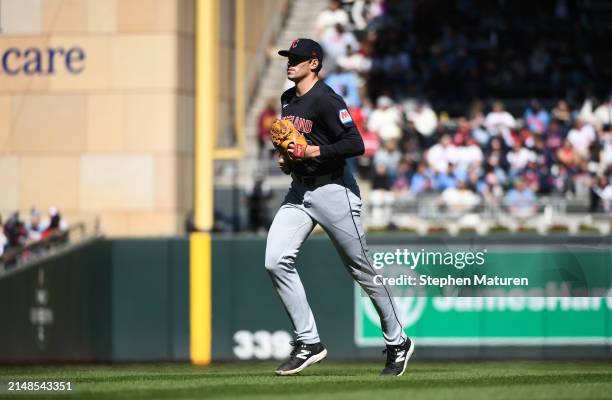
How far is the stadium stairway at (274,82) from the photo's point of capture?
16906 mm

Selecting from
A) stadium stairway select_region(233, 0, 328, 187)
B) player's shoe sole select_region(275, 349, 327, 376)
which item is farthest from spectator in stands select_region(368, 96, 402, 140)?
player's shoe sole select_region(275, 349, 327, 376)

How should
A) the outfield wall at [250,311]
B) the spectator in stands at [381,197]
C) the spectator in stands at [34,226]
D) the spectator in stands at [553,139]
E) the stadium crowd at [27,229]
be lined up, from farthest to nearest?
1. the spectator in stands at [553,139]
2. the spectator in stands at [34,226]
3. the spectator in stands at [381,197]
4. the stadium crowd at [27,229]
5. the outfield wall at [250,311]

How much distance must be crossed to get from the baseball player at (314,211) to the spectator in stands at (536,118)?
9.86m

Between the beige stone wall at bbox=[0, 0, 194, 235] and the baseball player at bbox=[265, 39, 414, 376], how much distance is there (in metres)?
9.19

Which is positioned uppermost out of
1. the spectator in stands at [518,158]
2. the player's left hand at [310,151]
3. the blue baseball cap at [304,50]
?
the blue baseball cap at [304,50]

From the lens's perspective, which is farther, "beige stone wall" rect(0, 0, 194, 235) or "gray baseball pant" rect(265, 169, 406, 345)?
"beige stone wall" rect(0, 0, 194, 235)

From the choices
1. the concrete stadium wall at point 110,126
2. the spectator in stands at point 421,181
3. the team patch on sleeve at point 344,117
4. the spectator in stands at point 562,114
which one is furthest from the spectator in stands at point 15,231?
the team patch on sleeve at point 344,117

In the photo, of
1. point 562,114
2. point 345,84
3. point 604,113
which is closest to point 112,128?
point 345,84

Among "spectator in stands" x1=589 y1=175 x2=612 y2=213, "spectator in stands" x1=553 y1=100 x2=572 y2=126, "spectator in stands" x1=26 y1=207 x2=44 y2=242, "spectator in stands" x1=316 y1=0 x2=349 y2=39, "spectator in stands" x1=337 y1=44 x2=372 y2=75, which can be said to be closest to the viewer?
"spectator in stands" x1=589 y1=175 x2=612 y2=213

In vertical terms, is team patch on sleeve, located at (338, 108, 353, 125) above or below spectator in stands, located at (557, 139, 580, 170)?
below

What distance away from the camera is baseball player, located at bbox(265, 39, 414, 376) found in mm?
7676

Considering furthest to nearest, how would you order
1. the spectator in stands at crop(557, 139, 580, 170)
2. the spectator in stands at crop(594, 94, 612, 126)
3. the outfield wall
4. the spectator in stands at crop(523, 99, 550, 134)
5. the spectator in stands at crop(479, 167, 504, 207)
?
the spectator in stands at crop(594, 94, 612, 126) < the spectator in stands at crop(523, 99, 550, 134) < the spectator in stands at crop(557, 139, 580, 170) < the spectator in stands at crop(479, 167, 504, 207) < the outfield wall

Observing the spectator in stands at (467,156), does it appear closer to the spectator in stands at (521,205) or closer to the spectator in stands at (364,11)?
the spectator in stands at (521,205)

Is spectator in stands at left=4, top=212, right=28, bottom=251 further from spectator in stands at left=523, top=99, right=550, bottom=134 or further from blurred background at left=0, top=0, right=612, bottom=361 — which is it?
spectator in stands at left=523, top=99, right=550, bottom=134
